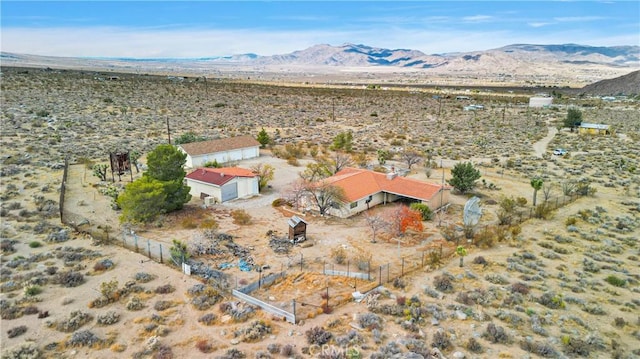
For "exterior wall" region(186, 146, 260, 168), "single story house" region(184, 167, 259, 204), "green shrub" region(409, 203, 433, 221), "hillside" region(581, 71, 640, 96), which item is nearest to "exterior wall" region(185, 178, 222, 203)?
"single story house" region(184, 167, 259, 204)

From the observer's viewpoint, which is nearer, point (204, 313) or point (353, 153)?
point (204, 313)

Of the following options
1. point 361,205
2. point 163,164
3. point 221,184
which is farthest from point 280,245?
point 163,164

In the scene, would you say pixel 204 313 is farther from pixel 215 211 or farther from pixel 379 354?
pixel 215 211

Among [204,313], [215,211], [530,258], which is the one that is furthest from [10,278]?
[530,258]

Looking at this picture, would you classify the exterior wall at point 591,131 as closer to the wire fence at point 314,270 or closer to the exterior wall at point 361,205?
the exterior wall at point 361,205

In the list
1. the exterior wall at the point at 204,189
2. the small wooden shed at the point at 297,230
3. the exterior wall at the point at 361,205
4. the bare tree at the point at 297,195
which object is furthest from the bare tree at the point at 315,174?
the small wooden shed at the point at 297,230
